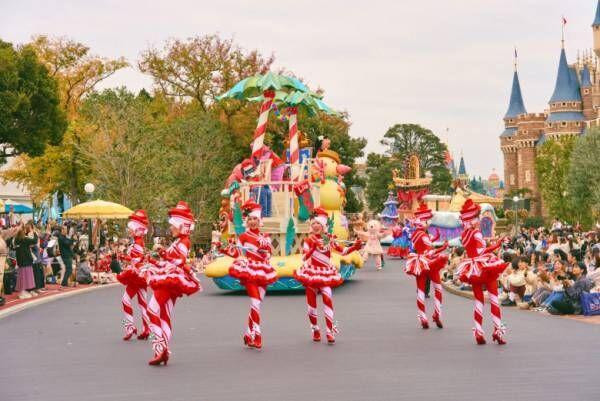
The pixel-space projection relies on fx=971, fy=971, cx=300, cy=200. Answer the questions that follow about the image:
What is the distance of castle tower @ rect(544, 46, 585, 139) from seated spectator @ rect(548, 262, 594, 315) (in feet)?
352

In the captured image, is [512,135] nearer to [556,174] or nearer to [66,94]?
[556,174]

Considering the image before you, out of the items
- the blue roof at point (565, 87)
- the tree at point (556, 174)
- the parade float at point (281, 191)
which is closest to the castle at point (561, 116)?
the blue roof at point (565, 87)

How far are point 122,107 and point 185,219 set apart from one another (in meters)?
26.9

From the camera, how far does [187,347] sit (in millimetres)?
12953

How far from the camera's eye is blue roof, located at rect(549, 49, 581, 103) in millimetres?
123000

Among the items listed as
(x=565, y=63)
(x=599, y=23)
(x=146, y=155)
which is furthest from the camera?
(x=565, y=63)

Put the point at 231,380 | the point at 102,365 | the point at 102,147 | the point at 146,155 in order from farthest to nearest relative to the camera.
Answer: the point at 102,147 < the point at 146,155 < the point at 102,365 < the point at 231,380

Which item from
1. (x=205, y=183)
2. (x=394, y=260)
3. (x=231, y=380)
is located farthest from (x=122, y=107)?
(x=231, y=380)

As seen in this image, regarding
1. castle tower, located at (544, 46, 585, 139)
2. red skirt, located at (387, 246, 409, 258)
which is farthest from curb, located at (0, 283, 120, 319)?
castle tower, located at (544, 46, 585, 139)

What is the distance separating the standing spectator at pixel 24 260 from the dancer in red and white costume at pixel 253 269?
851 centimetres

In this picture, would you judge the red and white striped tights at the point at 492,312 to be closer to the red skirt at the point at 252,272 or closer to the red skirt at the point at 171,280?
the red skirt at the point at 252,272

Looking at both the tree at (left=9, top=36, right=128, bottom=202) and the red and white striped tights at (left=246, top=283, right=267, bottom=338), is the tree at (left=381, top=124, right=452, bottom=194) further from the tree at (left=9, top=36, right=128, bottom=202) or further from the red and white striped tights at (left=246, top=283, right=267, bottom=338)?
the red and white striped tights at (left=246, top=283, right=267, bottom=338)

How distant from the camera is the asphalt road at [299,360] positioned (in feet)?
31.0

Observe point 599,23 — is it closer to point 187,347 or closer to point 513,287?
point 513,287
